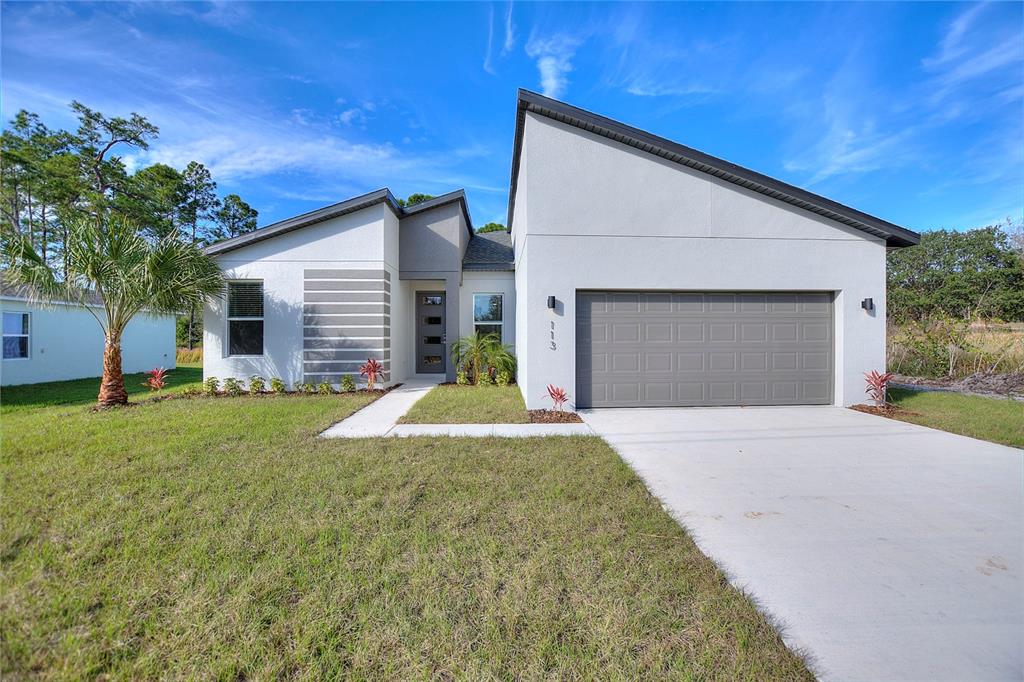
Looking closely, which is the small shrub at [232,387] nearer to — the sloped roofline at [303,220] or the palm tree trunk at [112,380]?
the palm tree trunk at [112,380]

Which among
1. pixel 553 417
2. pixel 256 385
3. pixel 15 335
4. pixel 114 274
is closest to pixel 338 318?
pixel 256 385

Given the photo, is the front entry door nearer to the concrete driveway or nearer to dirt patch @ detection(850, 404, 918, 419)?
the concrete driveway

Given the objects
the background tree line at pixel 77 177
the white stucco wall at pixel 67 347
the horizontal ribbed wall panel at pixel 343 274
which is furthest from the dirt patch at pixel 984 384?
the background tree line at pixel 77 177

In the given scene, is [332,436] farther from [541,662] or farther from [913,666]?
[913,666]

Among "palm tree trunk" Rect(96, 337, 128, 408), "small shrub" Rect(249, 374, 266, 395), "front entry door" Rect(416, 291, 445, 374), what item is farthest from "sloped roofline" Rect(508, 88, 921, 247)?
"palm tree trunk" Rect(96, 337, 128, 408)

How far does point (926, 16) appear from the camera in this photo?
6.36 metres

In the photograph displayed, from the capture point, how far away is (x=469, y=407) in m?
6.96

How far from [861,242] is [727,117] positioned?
445 cm

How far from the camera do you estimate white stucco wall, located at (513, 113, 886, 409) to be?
6.83 m

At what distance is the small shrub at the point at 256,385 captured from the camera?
862 cm

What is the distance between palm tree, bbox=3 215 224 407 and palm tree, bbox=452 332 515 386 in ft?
19.3

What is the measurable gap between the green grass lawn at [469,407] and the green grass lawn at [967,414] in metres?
6.48

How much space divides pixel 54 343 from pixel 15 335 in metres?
0.91

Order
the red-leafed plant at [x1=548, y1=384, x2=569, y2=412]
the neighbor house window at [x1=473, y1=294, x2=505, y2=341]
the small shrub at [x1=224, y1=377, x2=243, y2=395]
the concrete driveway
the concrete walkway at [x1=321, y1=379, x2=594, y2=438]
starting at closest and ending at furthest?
the concrete driveway
the concrete walkway at [x1=321, y1=379, x2=594, y2=438]
the red-leafed plant at [x1=548, y1=384, x2=569, y2=412]
the small shrub at [x1=224, y1=377, x2=243, y2=395]
the neighbor house window at [x1=473, y1=294, x2=505, y2=341]
